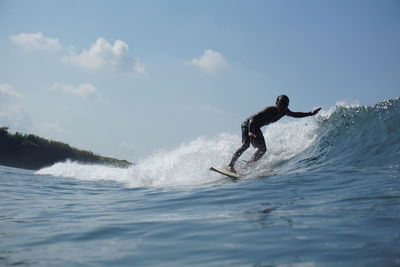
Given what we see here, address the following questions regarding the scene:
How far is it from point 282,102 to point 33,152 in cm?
2480

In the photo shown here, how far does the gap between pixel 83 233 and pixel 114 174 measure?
1150 cm

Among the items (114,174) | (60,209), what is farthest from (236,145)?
(60,209)

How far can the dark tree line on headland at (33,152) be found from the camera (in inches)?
1111

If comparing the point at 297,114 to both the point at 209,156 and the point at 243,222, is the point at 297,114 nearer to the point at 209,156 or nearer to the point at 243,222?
the point at 209,156

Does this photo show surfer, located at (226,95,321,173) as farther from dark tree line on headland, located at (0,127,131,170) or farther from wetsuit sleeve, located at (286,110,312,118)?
dark tree line on headland, located at (0,127,131,170)

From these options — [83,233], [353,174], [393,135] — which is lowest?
[83,233]

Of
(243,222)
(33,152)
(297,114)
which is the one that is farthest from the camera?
(33,152)

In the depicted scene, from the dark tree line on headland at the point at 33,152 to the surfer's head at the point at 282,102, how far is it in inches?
949

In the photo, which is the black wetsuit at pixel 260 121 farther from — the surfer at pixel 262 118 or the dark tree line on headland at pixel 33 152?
the dark tree line on headland at pixel 33 152

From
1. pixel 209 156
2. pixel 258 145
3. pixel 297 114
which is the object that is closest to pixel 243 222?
pixel 258 145

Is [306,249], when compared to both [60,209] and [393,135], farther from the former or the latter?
[393,135]

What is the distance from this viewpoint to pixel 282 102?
393 inches

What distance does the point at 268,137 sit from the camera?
13.4 metres

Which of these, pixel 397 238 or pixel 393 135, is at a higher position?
pixel 393 135
